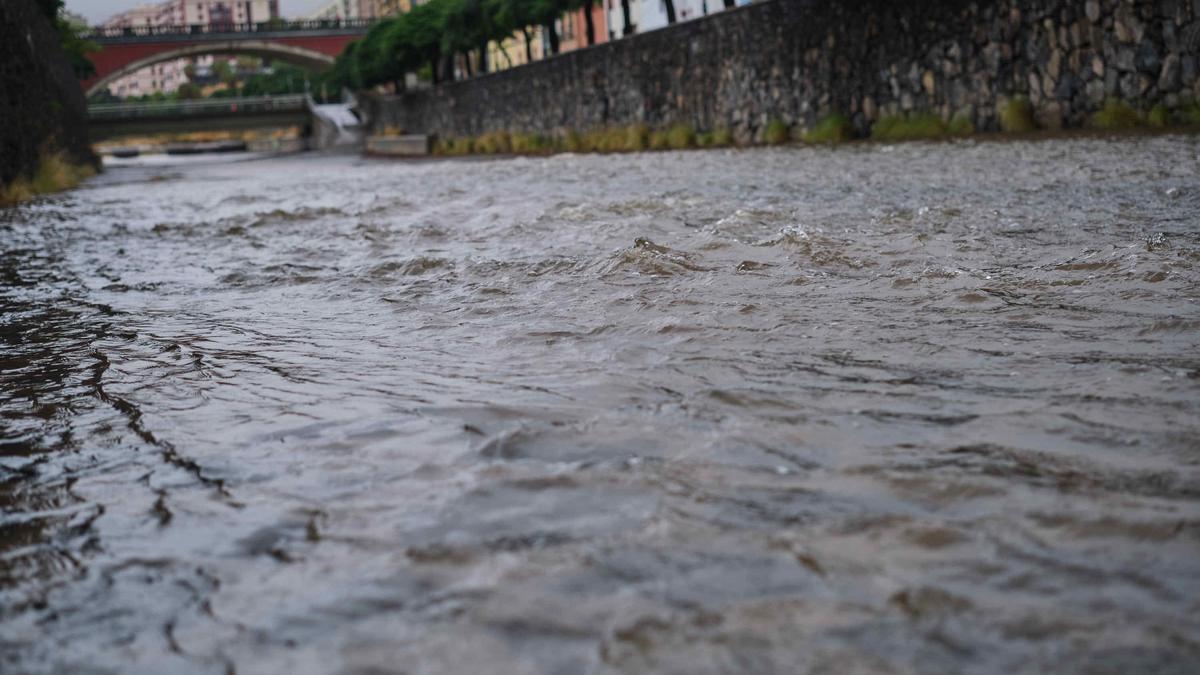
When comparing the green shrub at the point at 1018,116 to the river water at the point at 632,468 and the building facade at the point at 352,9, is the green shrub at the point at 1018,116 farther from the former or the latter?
the building facade at the point at 352,9

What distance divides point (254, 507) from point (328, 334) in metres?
2.30

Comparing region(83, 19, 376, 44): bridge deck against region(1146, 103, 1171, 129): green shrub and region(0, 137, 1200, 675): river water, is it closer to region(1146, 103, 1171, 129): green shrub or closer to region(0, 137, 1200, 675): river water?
region(1146, 103, 1171, 129): green shrub

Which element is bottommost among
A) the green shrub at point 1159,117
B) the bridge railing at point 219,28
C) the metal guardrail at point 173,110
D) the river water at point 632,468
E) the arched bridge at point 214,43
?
the river water at point 632,468

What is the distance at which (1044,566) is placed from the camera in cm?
204

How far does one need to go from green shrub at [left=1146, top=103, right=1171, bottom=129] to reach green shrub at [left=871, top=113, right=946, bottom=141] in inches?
145

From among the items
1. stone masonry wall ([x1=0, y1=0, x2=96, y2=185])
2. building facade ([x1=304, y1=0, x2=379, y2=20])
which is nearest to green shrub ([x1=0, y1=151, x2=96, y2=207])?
stone masonry wall ([x1=0, y1=0, x2=96, y2=185])

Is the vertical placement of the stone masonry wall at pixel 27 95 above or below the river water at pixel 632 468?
above

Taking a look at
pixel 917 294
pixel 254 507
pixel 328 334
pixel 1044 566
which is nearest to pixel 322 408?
pixel 254 507

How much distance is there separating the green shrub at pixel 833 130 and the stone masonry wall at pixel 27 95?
41.1 feet

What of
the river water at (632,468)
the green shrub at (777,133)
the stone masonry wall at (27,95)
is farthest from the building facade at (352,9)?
the river water at (632,468)

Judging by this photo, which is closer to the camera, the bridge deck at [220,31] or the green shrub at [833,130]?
the green shrub at [833,130]

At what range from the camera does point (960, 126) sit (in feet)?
60.4

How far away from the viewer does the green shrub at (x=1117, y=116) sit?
15492mm

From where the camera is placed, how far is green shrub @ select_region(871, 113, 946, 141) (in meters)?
18.9
